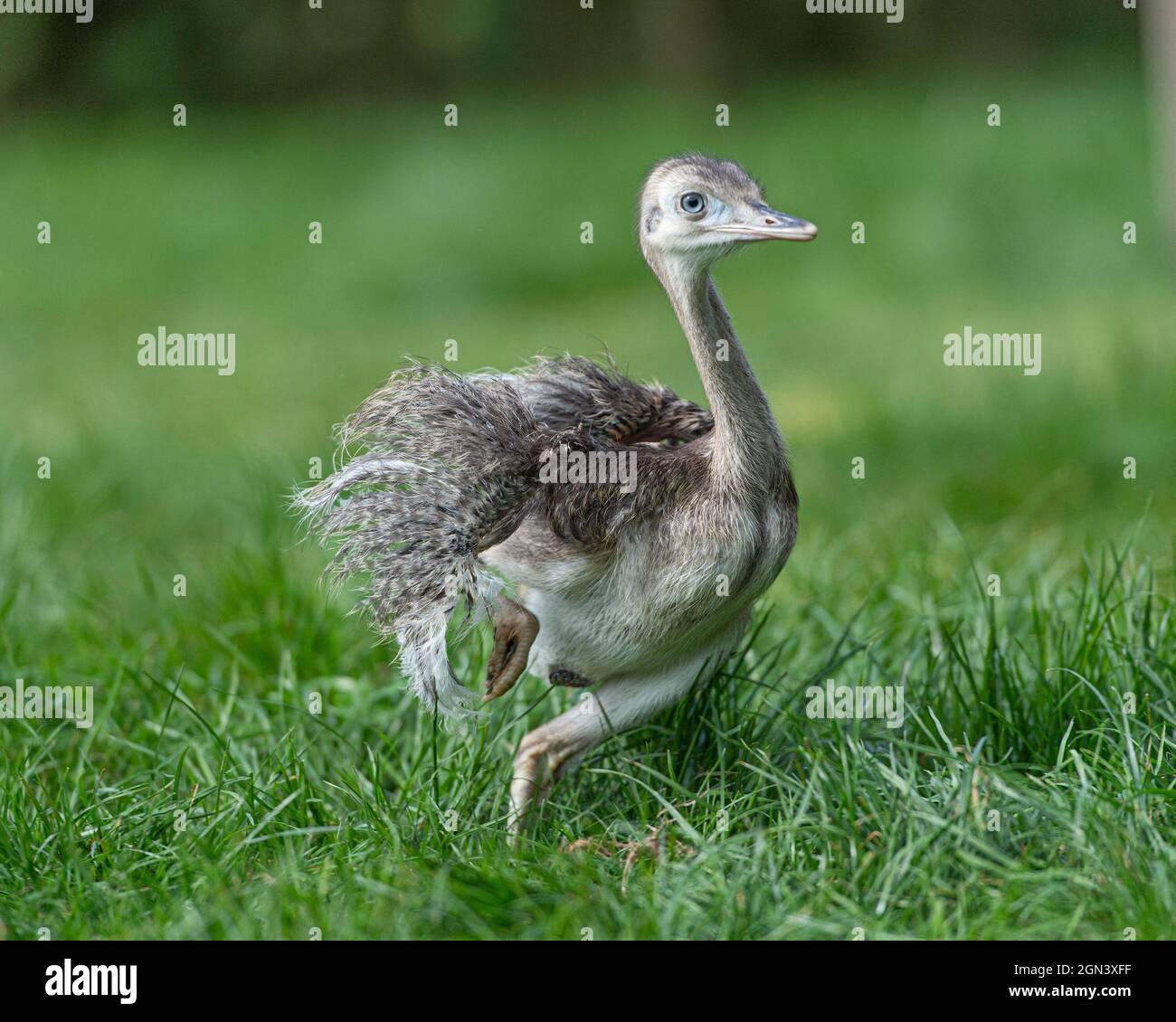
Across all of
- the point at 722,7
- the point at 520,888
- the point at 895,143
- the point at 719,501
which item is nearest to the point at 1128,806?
the point at 719,501

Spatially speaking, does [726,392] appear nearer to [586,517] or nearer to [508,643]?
[586,517]

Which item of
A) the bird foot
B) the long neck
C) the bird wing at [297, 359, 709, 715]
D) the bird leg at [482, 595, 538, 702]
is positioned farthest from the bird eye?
the bird foot

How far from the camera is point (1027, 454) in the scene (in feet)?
20.3

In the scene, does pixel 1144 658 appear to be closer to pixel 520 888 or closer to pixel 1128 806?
pixel 1128 806

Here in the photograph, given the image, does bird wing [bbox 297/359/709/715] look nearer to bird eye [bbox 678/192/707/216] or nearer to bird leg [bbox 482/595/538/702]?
bird leg [bbox 482/595/538/702]

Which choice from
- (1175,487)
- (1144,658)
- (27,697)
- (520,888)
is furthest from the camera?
(1175,487)

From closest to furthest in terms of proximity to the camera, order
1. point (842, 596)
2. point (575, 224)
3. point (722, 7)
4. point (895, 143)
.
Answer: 1. point (842, 596)
2. point (575, 224)
3. point (895, 143)
4. point (722, 7)

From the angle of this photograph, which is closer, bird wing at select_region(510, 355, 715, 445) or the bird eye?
the bird eye

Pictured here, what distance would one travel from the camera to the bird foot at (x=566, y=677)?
359cm

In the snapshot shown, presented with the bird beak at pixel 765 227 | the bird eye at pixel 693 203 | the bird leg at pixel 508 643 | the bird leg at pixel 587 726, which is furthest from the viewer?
the bird leg at pixel 587 726

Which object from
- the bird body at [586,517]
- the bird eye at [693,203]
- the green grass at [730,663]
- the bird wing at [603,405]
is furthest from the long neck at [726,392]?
the green grass at [730,663]

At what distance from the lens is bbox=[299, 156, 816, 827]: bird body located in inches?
130

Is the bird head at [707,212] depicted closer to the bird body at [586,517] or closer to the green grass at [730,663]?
the bird body at [586,517]

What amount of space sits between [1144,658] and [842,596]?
1.12 m
